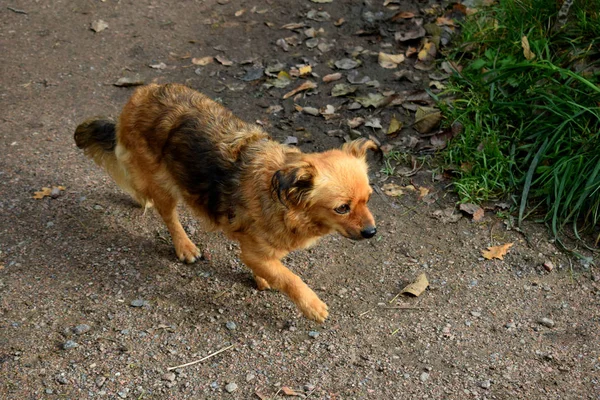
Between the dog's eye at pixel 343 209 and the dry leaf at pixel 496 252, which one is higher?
the dog's eye at pixel 343 209

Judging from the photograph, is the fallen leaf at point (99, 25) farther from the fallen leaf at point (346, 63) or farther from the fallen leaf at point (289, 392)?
the fallen leaf at point (289, 392)

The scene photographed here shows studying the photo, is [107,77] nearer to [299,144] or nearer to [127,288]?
[299,144]

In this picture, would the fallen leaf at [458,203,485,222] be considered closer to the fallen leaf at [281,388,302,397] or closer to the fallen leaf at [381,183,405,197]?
the fallen leaf at [381,183,405,197]

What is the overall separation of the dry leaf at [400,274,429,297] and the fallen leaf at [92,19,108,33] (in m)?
5.38

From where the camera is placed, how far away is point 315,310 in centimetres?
418

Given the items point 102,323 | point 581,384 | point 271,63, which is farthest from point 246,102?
point 581,384

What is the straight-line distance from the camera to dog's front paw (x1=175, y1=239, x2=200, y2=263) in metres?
4.83

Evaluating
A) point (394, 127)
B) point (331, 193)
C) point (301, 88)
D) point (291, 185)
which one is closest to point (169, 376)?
point (291, 185)

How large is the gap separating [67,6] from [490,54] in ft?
18.2

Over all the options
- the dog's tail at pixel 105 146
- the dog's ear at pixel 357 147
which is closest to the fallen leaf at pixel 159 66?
the dog's tail at pixel 105 146

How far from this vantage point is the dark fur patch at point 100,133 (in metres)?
5.02

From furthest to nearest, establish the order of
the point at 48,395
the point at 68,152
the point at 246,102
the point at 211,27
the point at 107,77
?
the point at 211,27 → the point at 107,77 → the point at 246,102 → the point at 68,152 → the point at 48,395

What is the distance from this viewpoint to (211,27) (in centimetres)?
779

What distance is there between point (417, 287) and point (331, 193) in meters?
1.21
